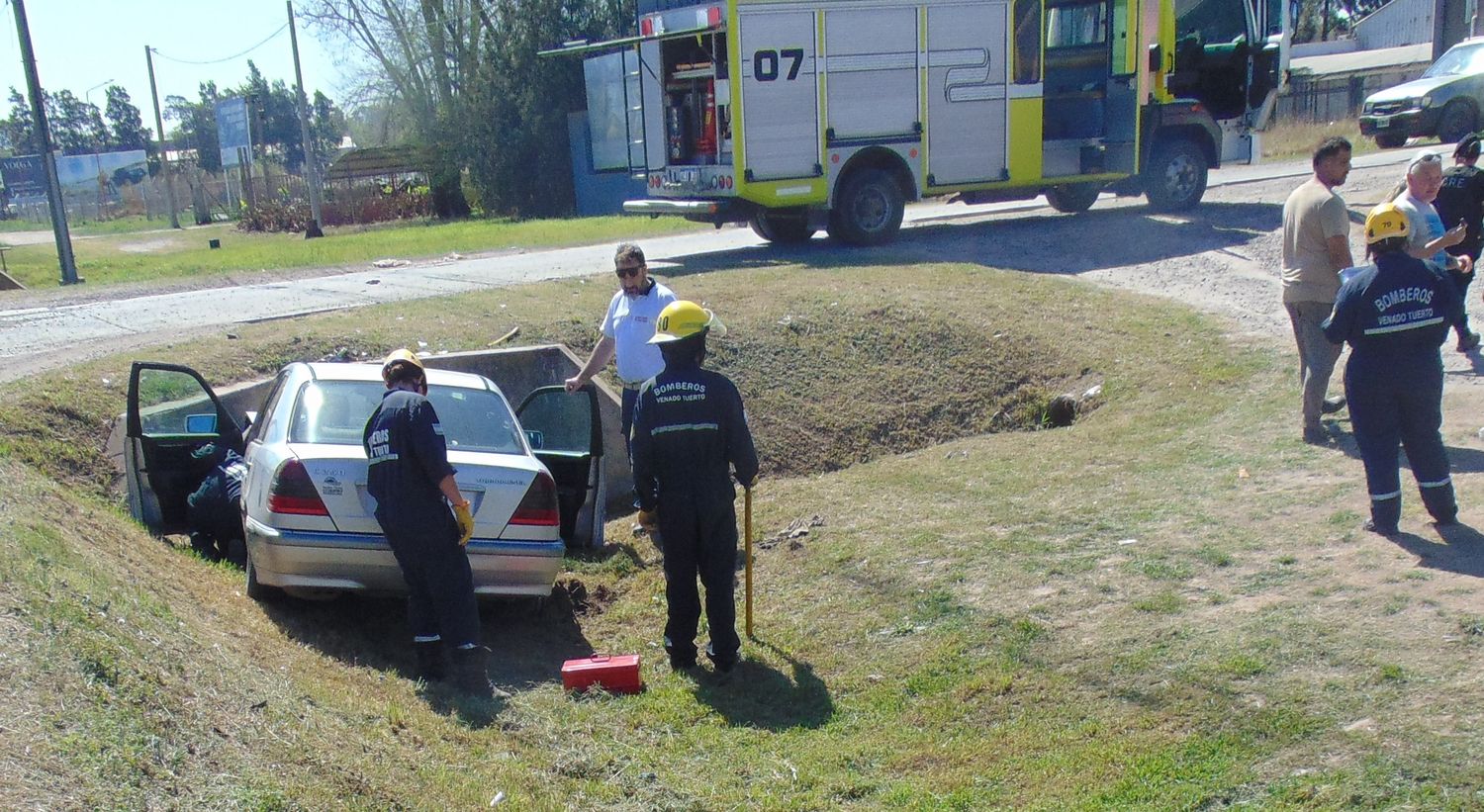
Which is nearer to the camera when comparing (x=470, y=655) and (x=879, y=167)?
(x=470, y=655)

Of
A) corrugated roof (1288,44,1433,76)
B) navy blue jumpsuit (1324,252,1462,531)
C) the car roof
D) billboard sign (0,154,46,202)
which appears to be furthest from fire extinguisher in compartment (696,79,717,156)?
billboard sign (0,154,46,202)

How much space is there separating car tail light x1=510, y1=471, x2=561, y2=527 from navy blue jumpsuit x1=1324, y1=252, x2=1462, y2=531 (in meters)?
4.12

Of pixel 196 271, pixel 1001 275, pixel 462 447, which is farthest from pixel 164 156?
pixel 462 447

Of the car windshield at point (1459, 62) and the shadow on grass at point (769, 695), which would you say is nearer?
the shadow on grass at point (769, 695)

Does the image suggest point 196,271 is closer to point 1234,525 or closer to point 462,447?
point 462,447

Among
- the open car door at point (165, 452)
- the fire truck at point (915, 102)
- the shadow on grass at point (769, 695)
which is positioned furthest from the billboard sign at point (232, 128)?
the shadow on grass at point (769, 695)

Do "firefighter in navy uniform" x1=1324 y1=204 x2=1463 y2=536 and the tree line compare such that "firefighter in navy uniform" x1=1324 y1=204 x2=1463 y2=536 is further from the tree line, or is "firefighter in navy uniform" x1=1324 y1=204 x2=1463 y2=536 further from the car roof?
the tree line

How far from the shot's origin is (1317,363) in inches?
305

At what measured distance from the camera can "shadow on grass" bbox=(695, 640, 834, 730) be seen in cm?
564

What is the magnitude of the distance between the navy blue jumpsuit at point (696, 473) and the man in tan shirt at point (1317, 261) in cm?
373

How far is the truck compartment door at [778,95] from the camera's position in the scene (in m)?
15.2

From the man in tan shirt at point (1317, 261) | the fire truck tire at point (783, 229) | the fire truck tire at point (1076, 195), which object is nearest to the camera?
the man in tan shirt at point (1317, 261)

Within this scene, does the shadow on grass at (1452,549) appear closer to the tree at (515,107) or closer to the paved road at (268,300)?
the paved road at (268,300)

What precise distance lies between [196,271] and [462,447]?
48.6 feet
